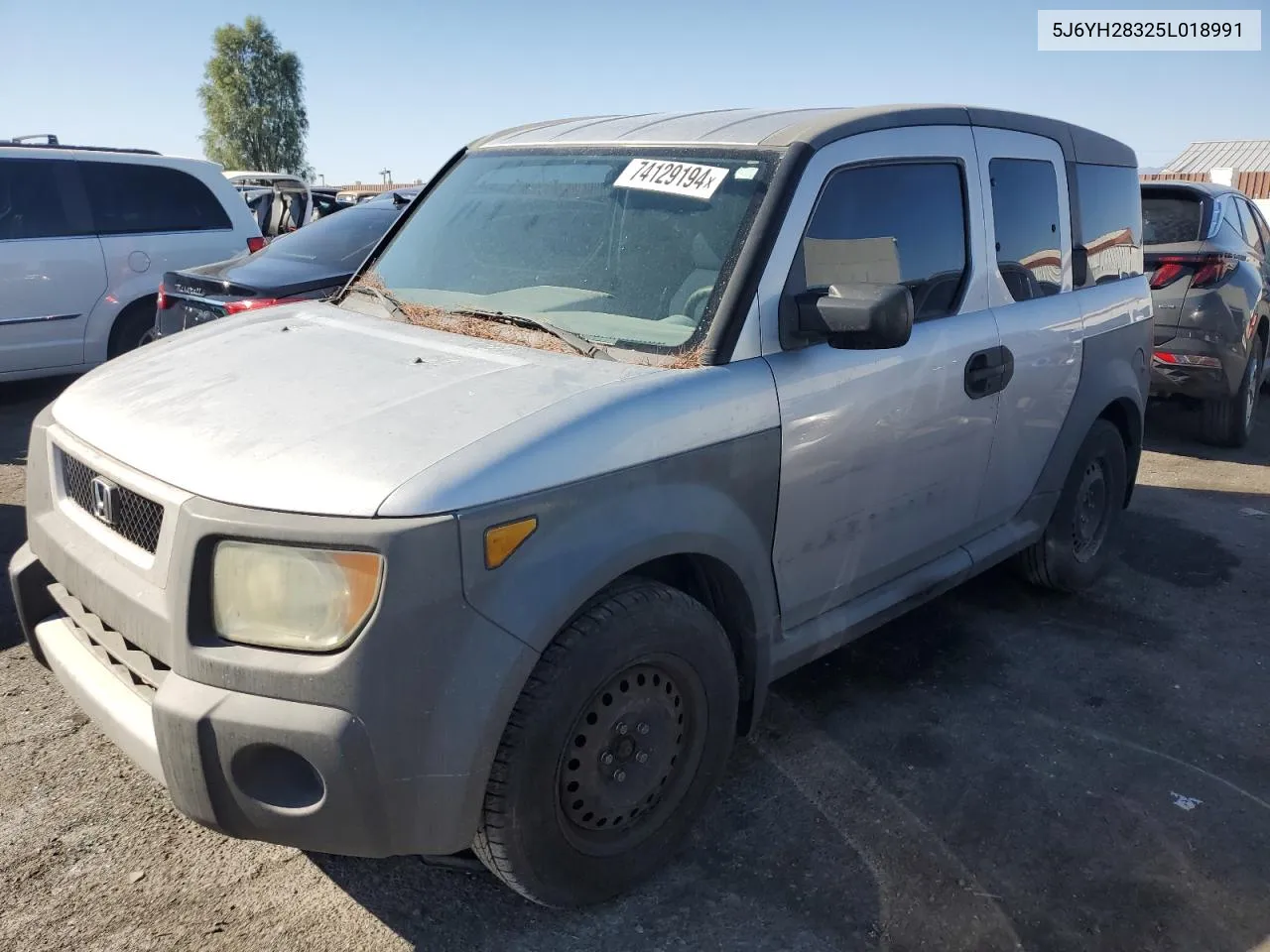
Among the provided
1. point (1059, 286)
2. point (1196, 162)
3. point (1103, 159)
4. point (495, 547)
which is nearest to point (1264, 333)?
point (1103, 159)

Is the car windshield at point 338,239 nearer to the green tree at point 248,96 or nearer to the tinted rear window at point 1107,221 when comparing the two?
the tinted rear window at point 1107,221

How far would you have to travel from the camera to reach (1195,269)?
22.6 ft

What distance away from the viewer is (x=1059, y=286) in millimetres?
3969

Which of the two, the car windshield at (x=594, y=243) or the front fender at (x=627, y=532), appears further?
the car windshield at (x=594, y=243)

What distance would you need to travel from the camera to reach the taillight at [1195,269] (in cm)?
687

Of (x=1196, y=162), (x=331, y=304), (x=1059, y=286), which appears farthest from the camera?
(x=1196, y=162)

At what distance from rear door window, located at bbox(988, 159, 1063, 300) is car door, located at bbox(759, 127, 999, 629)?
6.8 inches

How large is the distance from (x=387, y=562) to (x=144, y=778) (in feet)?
5.38

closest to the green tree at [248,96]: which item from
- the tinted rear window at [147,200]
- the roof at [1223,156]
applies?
the roof at [1223,156]

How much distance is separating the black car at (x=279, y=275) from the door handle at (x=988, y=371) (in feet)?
11.7

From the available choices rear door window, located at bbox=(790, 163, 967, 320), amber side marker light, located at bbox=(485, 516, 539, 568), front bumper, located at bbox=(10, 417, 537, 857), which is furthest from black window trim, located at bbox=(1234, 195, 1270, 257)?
front bumper, located at bbox=(10, 417, 537, 857)

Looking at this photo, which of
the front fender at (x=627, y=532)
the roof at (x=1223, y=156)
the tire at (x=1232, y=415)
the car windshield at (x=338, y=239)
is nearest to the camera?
the front fender at (x=627, y=532)

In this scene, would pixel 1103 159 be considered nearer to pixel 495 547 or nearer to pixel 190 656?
pixel 495 547

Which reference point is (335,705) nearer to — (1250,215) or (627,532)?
(627,532)
